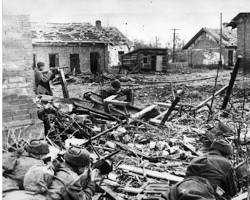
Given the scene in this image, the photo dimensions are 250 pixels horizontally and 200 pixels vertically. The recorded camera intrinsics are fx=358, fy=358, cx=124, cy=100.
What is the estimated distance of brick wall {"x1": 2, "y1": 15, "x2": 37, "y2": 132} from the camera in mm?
5629

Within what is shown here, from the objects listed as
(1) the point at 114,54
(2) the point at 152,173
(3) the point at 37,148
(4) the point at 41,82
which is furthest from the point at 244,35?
(3) the point at 37,148

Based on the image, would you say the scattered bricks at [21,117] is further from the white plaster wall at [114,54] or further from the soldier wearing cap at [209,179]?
the white plaster wall at [114,54]

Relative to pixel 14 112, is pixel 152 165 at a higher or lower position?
lower

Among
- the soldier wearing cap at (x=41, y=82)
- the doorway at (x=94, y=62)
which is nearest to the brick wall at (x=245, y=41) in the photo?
the doorway at (x=94, y=62)

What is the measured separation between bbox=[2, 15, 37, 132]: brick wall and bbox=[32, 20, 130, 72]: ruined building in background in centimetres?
2409

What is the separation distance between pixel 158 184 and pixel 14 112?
2574 mm

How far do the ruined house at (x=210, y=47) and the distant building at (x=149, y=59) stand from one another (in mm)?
9567

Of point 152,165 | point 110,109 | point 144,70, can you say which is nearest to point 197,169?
point 152,165

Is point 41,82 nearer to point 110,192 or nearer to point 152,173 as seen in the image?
point 152,173

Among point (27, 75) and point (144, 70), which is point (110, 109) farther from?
point (144, 70)

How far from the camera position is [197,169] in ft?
13.8

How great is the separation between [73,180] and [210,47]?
4011 cm

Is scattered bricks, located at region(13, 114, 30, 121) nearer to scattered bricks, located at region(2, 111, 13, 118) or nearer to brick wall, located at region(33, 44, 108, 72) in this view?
scattered bricks, located at region(2, 111, 13, 118)

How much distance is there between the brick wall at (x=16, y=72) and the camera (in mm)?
5629
